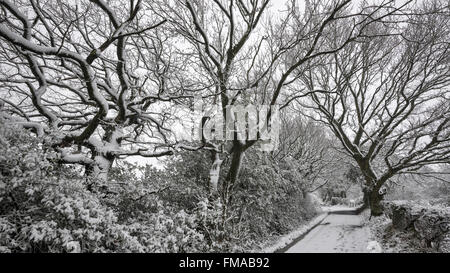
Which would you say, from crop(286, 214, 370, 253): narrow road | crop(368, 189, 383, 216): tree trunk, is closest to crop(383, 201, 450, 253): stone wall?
crop(286, 214, 370, 253): narrow road

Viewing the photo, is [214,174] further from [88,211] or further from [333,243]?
[333,243]

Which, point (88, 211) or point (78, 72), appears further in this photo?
point (78, 72)

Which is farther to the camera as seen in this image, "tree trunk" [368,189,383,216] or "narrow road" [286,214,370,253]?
"tree trunk" [368,189,383,216]

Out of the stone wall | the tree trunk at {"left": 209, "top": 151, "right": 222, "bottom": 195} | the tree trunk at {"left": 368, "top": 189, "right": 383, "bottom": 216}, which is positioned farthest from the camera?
the tree trunk at {"left": 368, "top": 189, "right": 383, "bottom": 216}

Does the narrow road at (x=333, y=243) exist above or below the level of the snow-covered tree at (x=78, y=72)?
below

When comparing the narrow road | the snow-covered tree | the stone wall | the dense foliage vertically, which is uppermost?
the snow-covered tree

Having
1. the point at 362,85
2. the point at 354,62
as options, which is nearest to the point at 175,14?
the point at 354,62

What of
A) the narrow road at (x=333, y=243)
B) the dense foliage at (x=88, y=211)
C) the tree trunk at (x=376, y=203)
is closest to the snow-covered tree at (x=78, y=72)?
the dense foliage at (x=88, y=211)

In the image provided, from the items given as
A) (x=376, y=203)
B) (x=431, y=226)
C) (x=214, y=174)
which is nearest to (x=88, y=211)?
(x=214, y=174)

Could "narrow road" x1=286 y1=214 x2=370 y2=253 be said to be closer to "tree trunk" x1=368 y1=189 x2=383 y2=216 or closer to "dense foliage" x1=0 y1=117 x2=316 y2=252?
"dense foliage" x1=0 y1=117 x2=316 y2=252

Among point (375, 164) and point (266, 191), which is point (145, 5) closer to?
point (266, 191)

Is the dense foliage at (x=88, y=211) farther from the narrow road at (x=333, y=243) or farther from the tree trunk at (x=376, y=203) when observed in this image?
the tree trunk at (x=376, y=203)
